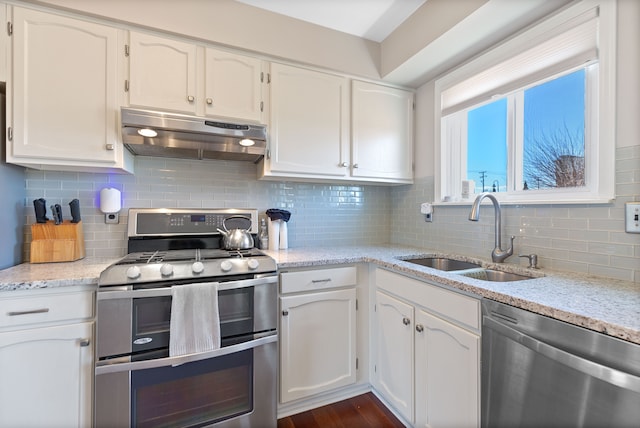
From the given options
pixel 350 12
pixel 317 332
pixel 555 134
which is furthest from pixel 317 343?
pixel 350 12

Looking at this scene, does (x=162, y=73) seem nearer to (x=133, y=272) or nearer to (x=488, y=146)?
(x=133, y=272)

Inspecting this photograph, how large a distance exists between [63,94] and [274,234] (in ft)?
4.64

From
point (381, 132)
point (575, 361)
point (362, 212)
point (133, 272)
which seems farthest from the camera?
point (362, 212)

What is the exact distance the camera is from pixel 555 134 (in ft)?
5.04

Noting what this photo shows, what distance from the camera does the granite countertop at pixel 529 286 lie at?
32.0 inches

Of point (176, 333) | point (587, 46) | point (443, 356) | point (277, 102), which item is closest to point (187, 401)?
point (176, 333)

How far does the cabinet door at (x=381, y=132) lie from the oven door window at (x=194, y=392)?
1.49 m

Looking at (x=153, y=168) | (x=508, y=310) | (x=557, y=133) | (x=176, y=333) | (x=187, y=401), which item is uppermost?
(x=557, y=133)

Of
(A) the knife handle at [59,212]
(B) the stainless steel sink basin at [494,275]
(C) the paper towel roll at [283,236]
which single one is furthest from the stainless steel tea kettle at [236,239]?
(B) the stainless steel sink basin at [494,275]

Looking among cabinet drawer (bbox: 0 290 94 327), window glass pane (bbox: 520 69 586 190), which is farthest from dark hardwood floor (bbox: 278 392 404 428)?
window glass pane (bbox: 520 69 586 190)

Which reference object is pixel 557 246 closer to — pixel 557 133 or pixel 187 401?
pixel 557 133

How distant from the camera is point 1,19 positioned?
Answer: 1399mm

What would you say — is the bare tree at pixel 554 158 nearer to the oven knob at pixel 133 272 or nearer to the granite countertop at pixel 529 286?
the granite countertop at pixel 529 286

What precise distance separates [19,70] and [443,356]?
2.48 metres
